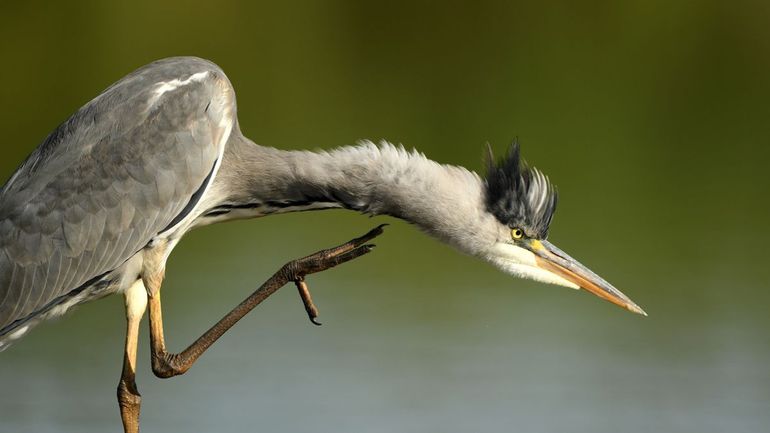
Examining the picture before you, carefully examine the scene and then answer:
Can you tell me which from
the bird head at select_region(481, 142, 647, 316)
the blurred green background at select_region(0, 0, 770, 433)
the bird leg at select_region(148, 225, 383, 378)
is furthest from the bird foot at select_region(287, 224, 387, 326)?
the blurred green background at select_region(0, 0, 770, 433)

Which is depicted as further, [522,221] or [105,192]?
[522,221]

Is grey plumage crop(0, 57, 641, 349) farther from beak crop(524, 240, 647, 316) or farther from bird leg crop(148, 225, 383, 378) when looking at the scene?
bird leg crop(148, 225, 383, 378)

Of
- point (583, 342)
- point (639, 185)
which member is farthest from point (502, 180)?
point (639, 185)

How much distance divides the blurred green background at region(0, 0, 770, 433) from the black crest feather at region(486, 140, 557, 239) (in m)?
2.72

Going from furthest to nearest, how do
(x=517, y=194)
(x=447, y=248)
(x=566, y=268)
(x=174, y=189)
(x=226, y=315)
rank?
(x=447, y=248) → (x=226, y=315) → (x=566, y=268) → (x=517, y=194) → (x=174, y=189)

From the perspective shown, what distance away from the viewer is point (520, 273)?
21.5 ft

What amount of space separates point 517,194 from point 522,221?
0.41ft

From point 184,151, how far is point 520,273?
1.57 meters

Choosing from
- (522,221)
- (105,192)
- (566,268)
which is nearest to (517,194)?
(522,221)

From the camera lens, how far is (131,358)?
6793mm

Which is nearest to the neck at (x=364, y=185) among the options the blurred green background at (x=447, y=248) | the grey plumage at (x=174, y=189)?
the grey plumage at (x=174, y=189)

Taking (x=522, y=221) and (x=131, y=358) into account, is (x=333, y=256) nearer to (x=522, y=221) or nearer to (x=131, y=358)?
(x=522, y=221)

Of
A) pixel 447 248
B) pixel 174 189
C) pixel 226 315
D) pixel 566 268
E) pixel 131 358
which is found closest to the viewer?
pixel 174 189

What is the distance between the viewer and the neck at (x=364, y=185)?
625cm
